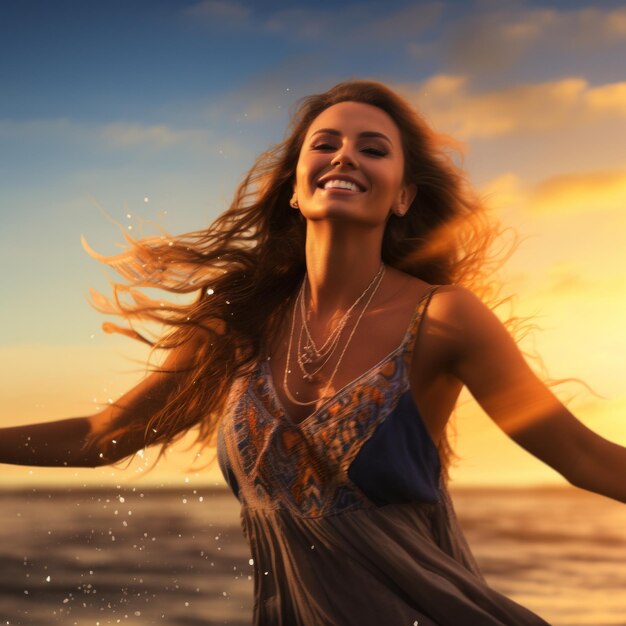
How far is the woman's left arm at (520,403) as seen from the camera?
10.3 feet

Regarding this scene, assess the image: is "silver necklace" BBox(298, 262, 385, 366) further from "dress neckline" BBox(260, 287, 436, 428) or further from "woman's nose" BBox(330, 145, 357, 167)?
"woman's nose" BBox(330, 145, 357, 167)

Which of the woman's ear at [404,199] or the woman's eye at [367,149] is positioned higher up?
the woman's eye at [367,149]

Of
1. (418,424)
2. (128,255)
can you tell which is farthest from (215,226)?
(418,424)

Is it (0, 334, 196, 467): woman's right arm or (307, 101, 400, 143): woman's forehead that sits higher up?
(307, 101, 400, 143): woman's forehead

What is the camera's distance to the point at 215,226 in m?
4.16

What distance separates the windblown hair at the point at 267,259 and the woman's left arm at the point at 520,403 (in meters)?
0.47

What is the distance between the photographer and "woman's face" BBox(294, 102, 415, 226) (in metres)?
3.44

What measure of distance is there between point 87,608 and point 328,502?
626 centimetres

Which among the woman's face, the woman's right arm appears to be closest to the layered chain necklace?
the woman's face

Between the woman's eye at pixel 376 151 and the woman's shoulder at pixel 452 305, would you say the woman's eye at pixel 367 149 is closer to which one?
the woman's eye at pixel 376 151

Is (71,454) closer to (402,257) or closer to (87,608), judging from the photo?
(402,257)

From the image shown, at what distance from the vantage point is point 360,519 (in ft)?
10.3

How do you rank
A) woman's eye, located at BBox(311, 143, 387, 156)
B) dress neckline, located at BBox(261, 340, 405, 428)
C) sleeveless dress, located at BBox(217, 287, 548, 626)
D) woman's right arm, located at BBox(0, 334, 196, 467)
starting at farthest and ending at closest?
woman's right arm, located at BBox(0, 334, 196, 467) → woman's eye, located at BBox(311, 143, 387, 156) → dress neckline, located at BBox(261, 340, 405, 428) → sleeveless dress, located at BBox(217, 287, 548, 626)

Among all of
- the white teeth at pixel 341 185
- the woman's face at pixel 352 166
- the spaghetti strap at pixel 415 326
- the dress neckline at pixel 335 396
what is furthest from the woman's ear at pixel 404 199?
the dress neckline at pixel 335 396
